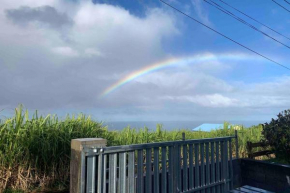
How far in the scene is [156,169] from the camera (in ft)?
13.7

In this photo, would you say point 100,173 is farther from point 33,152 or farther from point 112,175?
point 33,152

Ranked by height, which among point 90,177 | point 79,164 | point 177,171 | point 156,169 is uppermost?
point 79,164

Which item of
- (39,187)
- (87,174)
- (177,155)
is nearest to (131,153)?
(87,174)

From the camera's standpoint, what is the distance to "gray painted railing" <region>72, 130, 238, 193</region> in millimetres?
3375

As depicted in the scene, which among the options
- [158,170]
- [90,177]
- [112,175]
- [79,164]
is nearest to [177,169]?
[158,170]

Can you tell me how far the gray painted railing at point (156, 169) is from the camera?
11.1 ft

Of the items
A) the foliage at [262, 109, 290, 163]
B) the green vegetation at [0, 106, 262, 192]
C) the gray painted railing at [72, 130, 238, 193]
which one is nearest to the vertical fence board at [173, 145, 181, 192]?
the gray painted railing at [72, 130, 238, 193]

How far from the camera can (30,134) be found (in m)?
5.11

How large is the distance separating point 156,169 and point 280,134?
673 centimetres

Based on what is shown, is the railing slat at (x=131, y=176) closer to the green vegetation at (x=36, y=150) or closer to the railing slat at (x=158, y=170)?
the railing slat at (x=158, y=170)

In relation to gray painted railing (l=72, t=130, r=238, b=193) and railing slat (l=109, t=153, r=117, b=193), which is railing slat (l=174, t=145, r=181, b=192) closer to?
gray painted railing (l=72, t=130, r=238, b=193)

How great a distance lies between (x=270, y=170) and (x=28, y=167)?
6.24 metres

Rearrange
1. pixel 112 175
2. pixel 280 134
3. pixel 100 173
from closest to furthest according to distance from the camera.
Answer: pixel 100 173, pixel 112 175, pixel 280 134

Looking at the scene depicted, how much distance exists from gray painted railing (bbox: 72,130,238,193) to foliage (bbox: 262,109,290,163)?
399 cm
